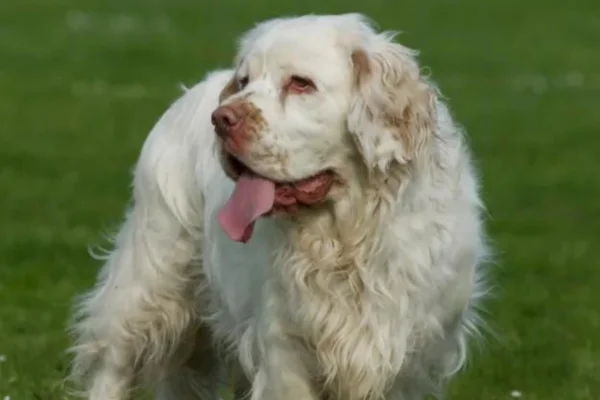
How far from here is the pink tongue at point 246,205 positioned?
5.57 meters

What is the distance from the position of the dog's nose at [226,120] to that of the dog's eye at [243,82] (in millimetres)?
292

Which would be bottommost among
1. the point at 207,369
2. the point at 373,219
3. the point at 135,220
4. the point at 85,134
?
the point at 85,134

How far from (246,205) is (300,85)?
0.44 m

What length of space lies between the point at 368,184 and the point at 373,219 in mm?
127

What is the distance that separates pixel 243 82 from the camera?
228 inches

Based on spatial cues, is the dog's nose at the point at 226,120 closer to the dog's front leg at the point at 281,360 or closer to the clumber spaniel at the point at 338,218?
the clumber spaniel at the point at 338,218

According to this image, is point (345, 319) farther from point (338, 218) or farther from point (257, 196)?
point (257, 196)

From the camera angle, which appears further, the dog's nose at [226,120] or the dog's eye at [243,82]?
the dog's eye at [243,82]

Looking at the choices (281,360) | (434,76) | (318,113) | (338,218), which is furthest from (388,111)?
(434,76)

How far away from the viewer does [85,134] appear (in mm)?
16750

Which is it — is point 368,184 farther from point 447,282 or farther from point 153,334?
point 153,334

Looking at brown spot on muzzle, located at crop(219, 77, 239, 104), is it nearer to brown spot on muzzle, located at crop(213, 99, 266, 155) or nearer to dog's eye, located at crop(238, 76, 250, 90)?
dog's eye, located at crop(238, 76, 250, 90)

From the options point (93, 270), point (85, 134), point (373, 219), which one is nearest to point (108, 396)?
point (373, 219)

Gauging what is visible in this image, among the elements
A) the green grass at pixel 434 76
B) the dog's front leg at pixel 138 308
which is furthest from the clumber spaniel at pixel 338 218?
the green grass at pixel 434 76
